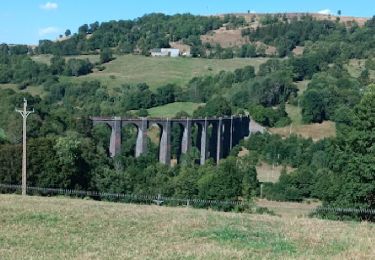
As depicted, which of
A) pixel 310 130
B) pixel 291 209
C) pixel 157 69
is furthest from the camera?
pixel 157 69

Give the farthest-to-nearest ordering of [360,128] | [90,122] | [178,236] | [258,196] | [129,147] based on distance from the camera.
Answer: [129,147], [90,122], [258,196], [360,128], [178,236]

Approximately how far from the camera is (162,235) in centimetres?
1528

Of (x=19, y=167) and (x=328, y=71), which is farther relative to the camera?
(x=328, y=71)

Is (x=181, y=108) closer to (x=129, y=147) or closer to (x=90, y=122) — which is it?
(x=129, y=147)

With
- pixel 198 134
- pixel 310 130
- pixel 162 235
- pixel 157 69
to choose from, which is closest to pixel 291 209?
pixel 162 235

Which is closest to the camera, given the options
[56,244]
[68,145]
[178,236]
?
[56,244]

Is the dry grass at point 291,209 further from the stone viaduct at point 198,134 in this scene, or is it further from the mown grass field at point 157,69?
the mown grass field at point 157,69

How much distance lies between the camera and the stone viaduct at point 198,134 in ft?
278

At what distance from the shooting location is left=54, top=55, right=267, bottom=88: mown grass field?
15112cm

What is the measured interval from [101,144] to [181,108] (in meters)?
35.9

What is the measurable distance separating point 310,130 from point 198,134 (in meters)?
17.7

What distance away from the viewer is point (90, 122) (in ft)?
267

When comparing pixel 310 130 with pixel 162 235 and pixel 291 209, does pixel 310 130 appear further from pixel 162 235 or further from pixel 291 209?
pixel 162 235

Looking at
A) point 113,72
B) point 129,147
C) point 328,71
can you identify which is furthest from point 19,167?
point 113,72
